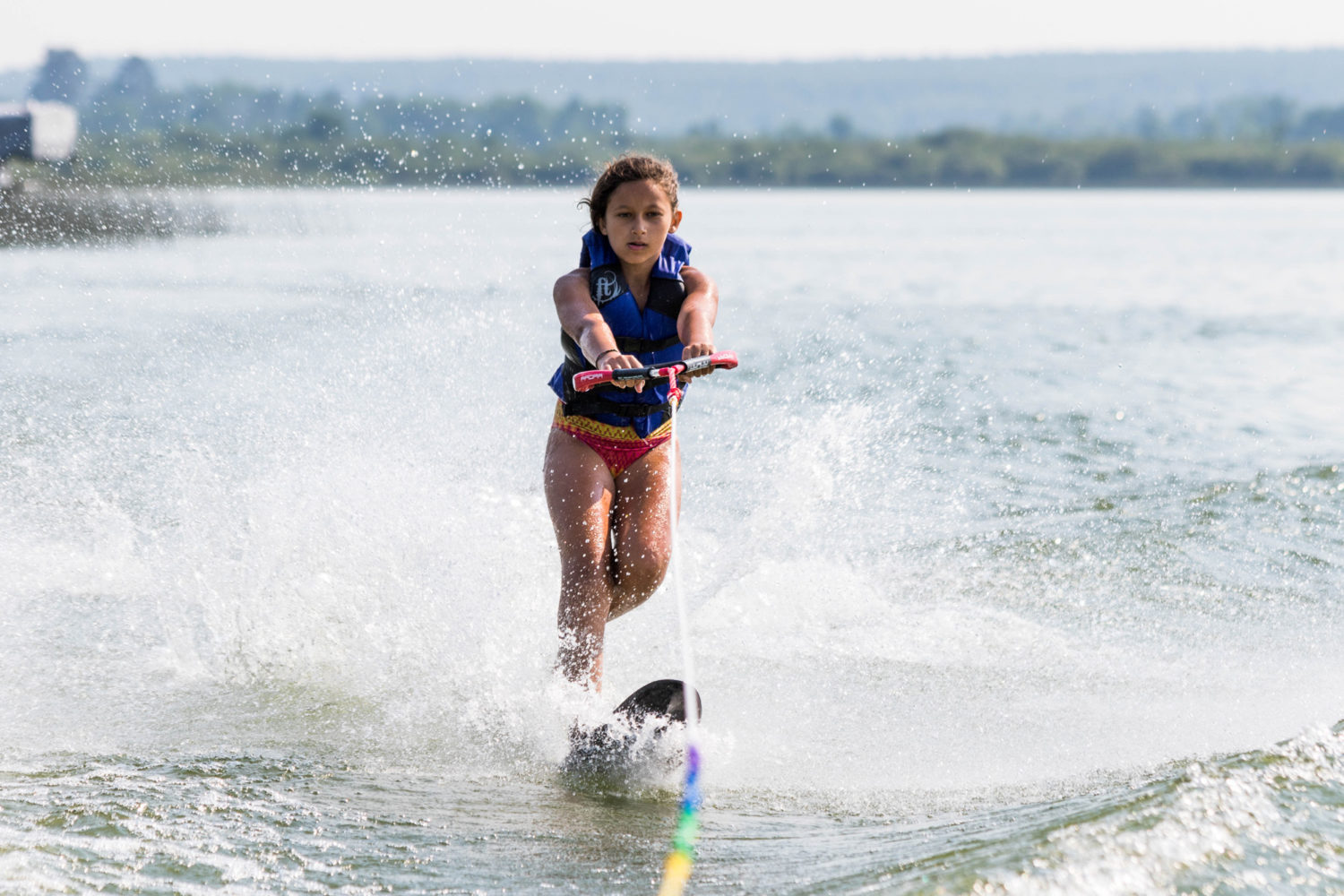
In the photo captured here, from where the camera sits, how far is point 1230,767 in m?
3.82

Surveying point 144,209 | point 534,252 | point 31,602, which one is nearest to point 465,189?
point 144,209

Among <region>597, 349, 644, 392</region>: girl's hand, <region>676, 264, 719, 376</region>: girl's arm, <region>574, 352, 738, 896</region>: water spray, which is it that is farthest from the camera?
<region>676, 264, 719, 376</region>: girl's arm

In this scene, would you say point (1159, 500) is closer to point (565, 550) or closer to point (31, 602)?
point (565, 550)

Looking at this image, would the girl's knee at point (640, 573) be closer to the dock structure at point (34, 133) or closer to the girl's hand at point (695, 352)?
the girl's hand at point (695, 352)

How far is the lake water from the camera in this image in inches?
135

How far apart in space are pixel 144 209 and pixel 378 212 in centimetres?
1085

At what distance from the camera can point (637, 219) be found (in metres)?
4.35

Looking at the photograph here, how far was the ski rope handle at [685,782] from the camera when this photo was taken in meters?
3.27

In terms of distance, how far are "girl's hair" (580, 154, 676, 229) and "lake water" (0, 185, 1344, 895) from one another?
1.50 m

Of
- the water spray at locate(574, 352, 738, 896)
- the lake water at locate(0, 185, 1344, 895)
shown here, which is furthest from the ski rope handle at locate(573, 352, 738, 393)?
the lake water at locate(0, 185, 1344, 895)

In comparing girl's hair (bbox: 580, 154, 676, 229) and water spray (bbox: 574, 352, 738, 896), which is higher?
girl's hair (bbox: 580, 154, 676, 229)

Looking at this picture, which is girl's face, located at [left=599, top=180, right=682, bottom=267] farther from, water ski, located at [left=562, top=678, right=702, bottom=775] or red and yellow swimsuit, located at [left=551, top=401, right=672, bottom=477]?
water ski, located at [left=562, top=678, right=702, bottom=775]

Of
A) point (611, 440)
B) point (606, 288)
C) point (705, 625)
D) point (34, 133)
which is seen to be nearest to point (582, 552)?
point (611, 440)

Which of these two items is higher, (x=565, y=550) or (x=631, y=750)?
(x=565, y=550)
